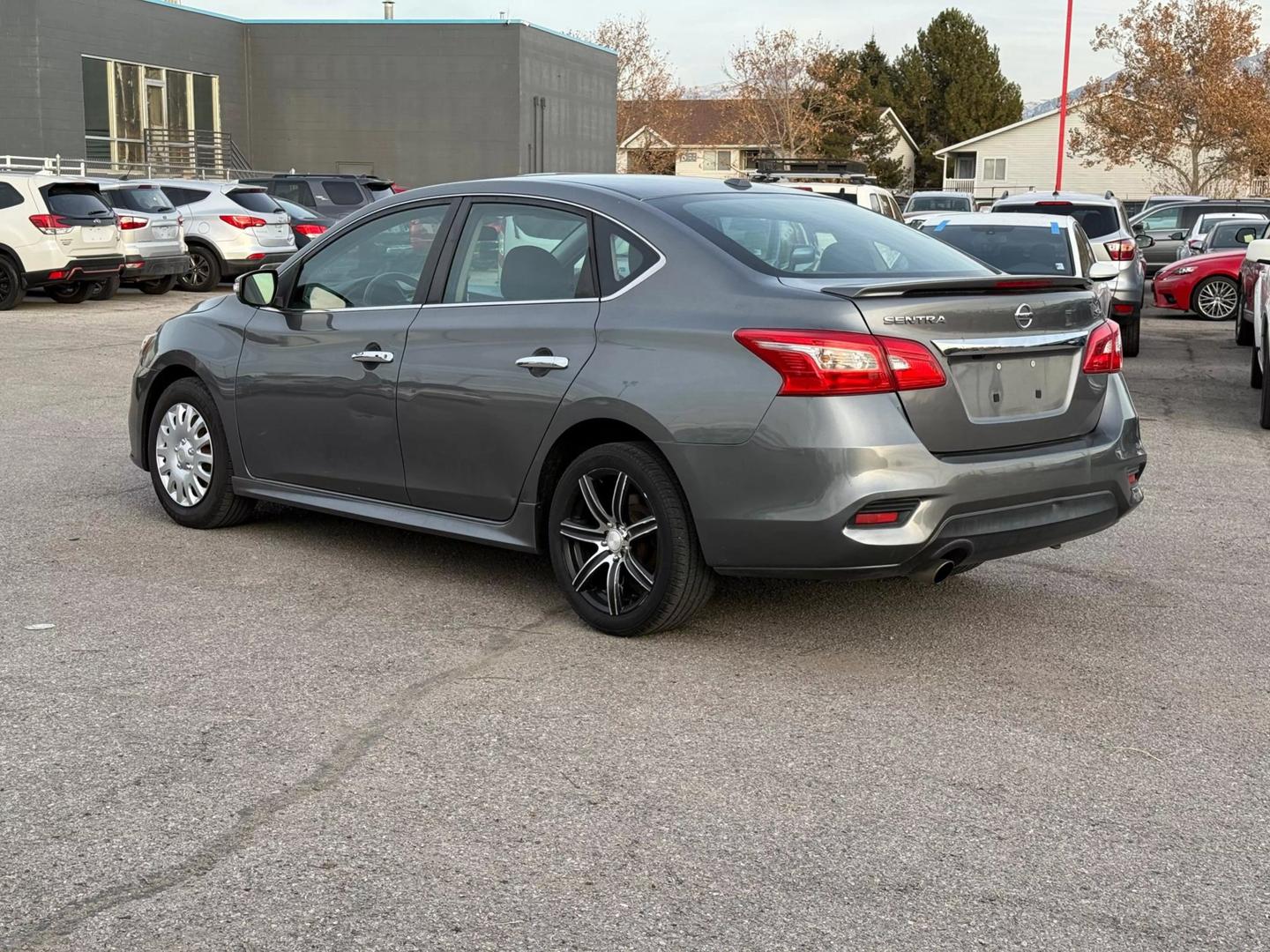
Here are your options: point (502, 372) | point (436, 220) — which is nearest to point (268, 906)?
point (502, 372)

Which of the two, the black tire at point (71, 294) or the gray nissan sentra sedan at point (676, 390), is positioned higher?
the gray nissan sentra sedan at point (676, 390)

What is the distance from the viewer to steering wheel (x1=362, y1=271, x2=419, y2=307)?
20.7 feet

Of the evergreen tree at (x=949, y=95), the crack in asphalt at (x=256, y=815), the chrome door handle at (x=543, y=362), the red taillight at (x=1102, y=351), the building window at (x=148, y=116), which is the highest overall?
the evergreen tree at (x=949, y=95)

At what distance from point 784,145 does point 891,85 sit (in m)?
18.3

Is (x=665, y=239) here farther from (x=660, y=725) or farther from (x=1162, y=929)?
(x=1162, y=929)

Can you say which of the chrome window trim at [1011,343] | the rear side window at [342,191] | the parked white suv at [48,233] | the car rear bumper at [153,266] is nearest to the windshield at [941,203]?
the rear side window at [342,191]

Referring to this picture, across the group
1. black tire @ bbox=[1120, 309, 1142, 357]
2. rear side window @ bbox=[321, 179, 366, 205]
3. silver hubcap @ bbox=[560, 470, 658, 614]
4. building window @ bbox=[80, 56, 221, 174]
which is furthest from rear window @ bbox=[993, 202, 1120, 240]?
building window @ bbox=[80, 56, 221, 174]

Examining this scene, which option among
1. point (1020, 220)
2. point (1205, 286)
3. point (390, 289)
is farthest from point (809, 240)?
point (1205, 286)

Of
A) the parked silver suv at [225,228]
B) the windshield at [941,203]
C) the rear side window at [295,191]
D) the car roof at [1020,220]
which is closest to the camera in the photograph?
the car roof at [1020,220]

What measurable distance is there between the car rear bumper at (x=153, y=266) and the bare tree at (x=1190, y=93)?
→ 42180mm

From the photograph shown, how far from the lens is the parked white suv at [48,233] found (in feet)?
65.4

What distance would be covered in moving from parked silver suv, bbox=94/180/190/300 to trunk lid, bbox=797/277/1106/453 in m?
18.1

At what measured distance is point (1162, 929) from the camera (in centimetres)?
334

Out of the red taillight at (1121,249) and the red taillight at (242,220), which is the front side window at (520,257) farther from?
the red taillight at (242,220)
